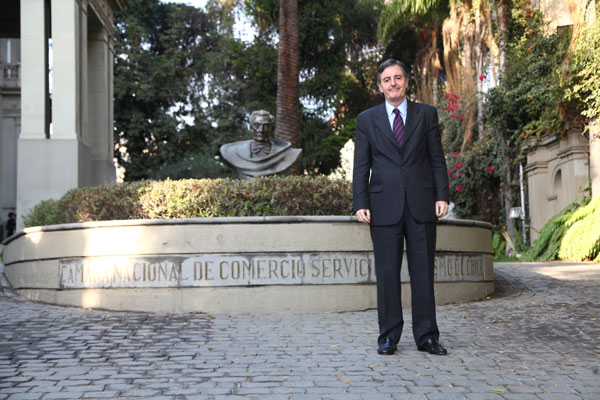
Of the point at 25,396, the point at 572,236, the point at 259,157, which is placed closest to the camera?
the point at 25,396

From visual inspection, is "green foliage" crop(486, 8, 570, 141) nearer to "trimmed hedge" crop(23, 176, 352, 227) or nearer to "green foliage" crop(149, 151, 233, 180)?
"green foliage" crop(149, 151, 233, 180)

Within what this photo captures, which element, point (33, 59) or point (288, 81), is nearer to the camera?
point (33, 59)

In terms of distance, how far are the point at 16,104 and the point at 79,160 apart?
1740 cm

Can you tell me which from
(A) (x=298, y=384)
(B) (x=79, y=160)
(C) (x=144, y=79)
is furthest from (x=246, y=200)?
(C) (x=144, y=79)

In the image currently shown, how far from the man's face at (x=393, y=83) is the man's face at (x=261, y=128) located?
467cm

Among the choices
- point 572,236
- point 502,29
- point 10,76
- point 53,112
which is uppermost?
point 10,76

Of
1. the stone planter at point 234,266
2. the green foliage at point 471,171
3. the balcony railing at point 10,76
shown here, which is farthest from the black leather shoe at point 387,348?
the balcony railing at point 10,76

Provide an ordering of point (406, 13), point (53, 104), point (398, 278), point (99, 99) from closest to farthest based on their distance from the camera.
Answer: point (398, 278) → point (53, 104) → point (99, 99) → point (406, 13)

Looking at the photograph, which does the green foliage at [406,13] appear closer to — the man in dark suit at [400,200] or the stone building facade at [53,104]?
the stone building facade at [53,104]

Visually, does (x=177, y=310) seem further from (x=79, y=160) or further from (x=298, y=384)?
(x=79, y=160)

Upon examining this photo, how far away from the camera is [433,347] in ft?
17.4

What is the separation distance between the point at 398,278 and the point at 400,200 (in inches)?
23.9

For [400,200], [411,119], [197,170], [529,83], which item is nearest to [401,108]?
[411,119]

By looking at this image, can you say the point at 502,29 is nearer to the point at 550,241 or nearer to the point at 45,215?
the point at 550,241
